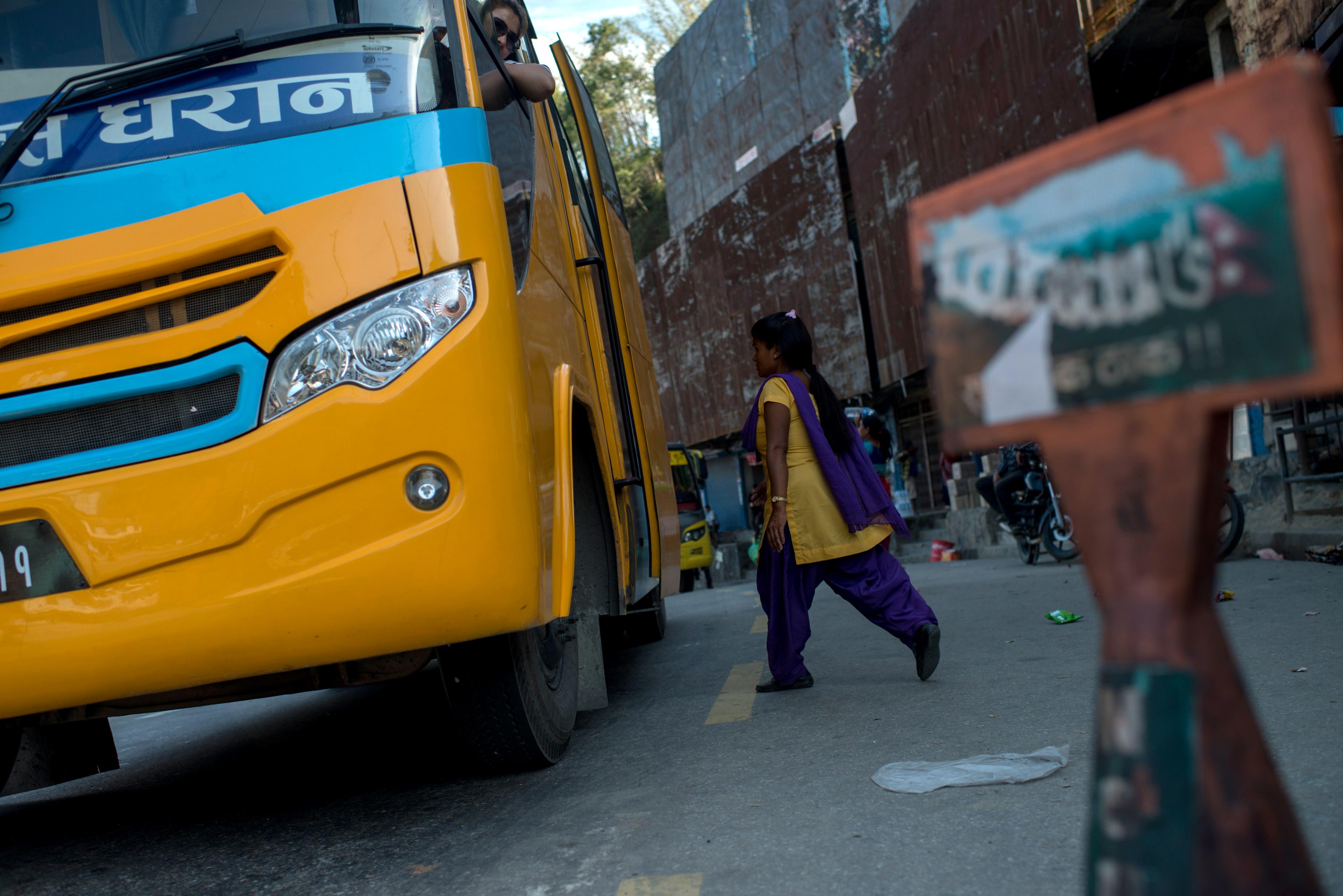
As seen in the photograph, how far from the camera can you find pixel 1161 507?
1158 millimetres

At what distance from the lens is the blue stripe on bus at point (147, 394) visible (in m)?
2.51

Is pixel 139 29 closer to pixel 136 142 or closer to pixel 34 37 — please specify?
pixel 34 37

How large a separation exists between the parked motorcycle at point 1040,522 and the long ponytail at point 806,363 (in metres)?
5.20

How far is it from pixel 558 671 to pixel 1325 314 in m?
3.01

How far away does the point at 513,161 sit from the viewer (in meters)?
3.33

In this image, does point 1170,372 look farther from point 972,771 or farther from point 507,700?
point 507,700

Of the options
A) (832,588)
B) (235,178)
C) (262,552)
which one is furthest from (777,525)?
(235,178)

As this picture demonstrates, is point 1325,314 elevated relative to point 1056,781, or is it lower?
elevated

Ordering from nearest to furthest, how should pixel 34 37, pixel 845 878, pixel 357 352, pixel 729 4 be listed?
pixel 845 878
pixel 357 352
pixel 34 37
pixel 729 4

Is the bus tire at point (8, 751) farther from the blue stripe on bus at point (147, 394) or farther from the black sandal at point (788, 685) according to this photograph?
the black sandal at point (788, 685)

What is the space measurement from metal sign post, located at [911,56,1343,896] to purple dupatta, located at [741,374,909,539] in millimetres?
3167

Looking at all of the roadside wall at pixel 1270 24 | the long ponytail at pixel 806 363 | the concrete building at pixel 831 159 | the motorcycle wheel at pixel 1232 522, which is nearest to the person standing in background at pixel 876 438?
the concrete building at pixel 831 159

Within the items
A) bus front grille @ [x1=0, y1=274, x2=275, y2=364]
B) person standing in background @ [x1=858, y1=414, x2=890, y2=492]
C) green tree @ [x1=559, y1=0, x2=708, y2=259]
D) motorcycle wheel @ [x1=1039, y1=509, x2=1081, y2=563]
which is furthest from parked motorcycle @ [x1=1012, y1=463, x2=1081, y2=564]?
green tree @ [x1=559, y1=0, x2=708, y2=259]

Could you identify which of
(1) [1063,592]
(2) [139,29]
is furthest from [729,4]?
(2) [139,29]
